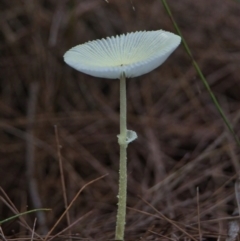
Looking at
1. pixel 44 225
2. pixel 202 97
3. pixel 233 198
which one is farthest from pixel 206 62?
pixel 44 225

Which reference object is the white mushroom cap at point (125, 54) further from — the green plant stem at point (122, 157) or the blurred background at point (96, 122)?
the blurred background at point (96, 122)

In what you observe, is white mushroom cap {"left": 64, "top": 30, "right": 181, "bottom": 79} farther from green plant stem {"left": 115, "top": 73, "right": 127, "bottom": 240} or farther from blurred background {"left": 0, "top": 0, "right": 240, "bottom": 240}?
blurred background {"left": 0, "top": 0, "right": 240, "bottom": 240}

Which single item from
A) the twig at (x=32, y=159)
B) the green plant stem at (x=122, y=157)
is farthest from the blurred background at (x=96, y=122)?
the green plant stem at (x=122, y=157)

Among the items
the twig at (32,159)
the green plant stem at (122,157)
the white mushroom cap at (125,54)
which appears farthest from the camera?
the twig at (32,159)

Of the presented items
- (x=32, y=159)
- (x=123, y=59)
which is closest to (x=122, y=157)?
(x=123, y=59)

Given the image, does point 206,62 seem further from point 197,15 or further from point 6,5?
point 6,5

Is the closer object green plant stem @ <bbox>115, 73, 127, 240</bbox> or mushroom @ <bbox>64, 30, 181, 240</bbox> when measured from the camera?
mushroom @ <bbox>64, 30, 181, 240</bbox>

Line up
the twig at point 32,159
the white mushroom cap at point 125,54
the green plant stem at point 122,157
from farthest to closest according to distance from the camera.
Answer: the twig at point 32,159 < the green plant stem at point 122,157 < the white mushroom cap at point 125,54

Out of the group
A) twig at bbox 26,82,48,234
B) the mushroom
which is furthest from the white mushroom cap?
twig at bbox 26,82,48,234

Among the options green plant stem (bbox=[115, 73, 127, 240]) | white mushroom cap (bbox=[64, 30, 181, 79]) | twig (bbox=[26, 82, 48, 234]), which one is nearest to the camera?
white mushroom cap (bbox=[64, 30, 181, 79])
